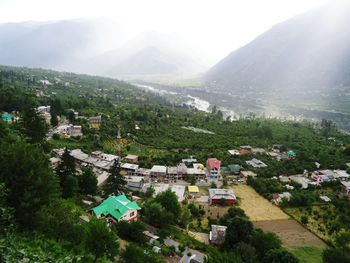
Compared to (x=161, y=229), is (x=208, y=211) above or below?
below

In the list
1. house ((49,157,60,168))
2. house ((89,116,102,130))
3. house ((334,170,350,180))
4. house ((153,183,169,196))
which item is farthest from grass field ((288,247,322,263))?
house ((89,116,102,130))

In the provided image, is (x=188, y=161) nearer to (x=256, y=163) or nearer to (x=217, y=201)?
(x=256, y=163)

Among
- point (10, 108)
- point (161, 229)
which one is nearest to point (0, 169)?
point (161, 229)

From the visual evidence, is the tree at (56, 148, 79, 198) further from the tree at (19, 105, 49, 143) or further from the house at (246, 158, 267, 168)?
the house at (246, 158, 267, 168)

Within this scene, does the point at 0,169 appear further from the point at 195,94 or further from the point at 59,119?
the point at 195,94

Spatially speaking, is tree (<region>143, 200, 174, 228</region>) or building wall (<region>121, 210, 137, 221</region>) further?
tree (<region>143, 200, 174, 228</region>)

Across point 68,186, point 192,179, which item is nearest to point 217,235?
point 68,186
